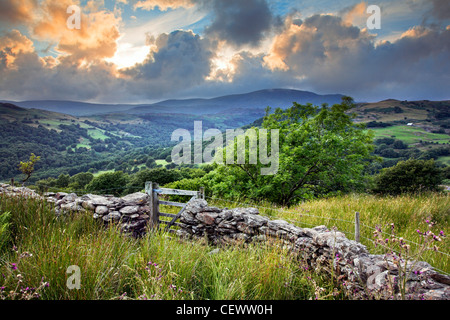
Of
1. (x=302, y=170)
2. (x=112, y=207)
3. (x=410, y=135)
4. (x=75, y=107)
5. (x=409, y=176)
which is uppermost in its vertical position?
(x=75, y=107)

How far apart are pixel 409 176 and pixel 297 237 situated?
2509 centimetres

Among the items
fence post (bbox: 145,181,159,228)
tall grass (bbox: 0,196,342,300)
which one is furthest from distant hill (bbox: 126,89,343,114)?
tall grass (bbox: 0,196,342,300)

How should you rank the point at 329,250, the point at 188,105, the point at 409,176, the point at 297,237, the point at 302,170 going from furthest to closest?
the point at 188,105 → the point at 409,176 → the point at 302,170 → the point at 297,237 → the point at 329,250

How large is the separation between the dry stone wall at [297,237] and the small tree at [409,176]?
20.6 metres

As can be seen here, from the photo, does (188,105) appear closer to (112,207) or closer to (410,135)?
(410,135)

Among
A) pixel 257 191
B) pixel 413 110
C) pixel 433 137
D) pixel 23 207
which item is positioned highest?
pixel 413 110

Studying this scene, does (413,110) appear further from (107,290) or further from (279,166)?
(107,290)

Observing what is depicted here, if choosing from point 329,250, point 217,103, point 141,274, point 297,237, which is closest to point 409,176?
point 297,237

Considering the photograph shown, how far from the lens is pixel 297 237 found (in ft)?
14.1

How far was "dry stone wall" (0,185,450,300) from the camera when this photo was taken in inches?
87.8

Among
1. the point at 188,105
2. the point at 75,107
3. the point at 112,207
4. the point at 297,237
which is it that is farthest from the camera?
the point at 188,105
